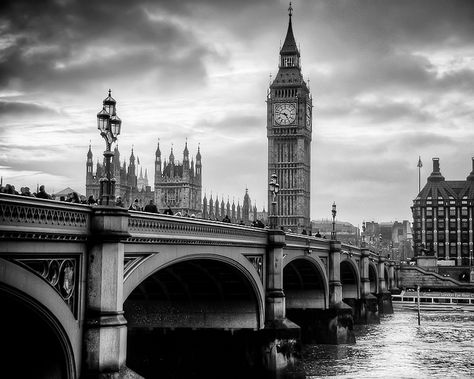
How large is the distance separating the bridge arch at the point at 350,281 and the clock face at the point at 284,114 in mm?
81251

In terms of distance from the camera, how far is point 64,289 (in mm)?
16188

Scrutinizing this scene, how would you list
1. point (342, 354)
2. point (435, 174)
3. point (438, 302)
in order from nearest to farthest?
point (342, 354) → point (438, 302) → point (435, 174)

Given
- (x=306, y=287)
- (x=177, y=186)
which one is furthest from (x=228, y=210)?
(x=306, y=287)

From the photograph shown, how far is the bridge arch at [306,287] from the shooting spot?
4901cm

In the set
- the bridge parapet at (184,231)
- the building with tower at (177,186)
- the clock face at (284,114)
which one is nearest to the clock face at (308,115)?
the clock face at (284,114)

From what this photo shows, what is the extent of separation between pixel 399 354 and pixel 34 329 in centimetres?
3499

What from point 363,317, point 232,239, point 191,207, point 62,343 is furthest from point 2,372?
point 191,207

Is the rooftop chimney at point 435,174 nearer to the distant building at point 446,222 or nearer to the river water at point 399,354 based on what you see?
the distant building at point 446,222

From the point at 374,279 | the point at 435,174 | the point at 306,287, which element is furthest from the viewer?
the point at 435,174

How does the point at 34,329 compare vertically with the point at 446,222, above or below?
below

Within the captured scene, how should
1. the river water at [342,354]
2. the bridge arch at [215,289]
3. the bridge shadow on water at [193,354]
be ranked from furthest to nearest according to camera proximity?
1. the river water at [342,354]
2. the bridge shadow on water at [193,354]
3. the bridge arch at [215,289]

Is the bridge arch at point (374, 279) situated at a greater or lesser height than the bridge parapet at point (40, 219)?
lesser

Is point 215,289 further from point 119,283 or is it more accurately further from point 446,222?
point 446,222

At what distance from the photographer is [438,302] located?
9338 cm
